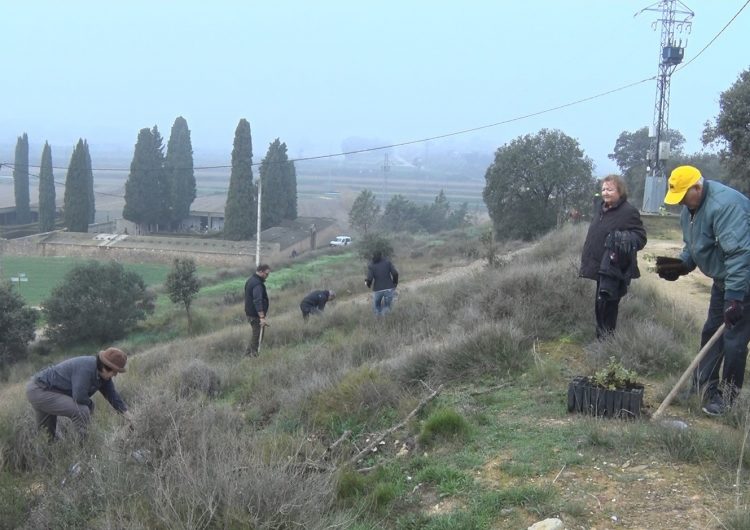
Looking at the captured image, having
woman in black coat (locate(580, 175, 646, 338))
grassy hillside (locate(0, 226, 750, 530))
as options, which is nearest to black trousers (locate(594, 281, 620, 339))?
woman in black coat (locate(580, 175, 646, 338))

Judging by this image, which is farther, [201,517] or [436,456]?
[436,456]

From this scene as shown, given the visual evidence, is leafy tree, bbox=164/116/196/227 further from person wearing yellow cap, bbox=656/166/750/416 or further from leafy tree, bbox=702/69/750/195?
person wearing yellow cap, bbox=656/166/750/416

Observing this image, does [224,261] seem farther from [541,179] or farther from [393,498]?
[393,498]

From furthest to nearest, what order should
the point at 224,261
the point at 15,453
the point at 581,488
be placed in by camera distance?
the point at 224,261, the point at 15,453, the point at 581,488

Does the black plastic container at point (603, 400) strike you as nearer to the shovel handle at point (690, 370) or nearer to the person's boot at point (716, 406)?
the shovel handle at point (690, 370)

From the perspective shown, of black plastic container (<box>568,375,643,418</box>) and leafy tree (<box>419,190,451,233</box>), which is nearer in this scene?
black plastic container (<box>568,375,643,418</box>)

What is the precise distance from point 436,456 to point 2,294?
2493 cm

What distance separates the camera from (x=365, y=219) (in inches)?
3054

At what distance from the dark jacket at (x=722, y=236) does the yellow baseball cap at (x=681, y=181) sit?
12 centimetres

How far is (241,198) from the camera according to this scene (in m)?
58.9

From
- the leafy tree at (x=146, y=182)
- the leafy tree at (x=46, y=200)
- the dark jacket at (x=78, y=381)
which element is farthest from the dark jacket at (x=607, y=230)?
the leafy tree at (x=46, y=200)

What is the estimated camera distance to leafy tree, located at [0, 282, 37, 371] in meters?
24.8

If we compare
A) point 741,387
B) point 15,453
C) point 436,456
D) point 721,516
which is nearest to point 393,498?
point 436,456

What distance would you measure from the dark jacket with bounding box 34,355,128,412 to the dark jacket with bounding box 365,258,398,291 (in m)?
6.29
